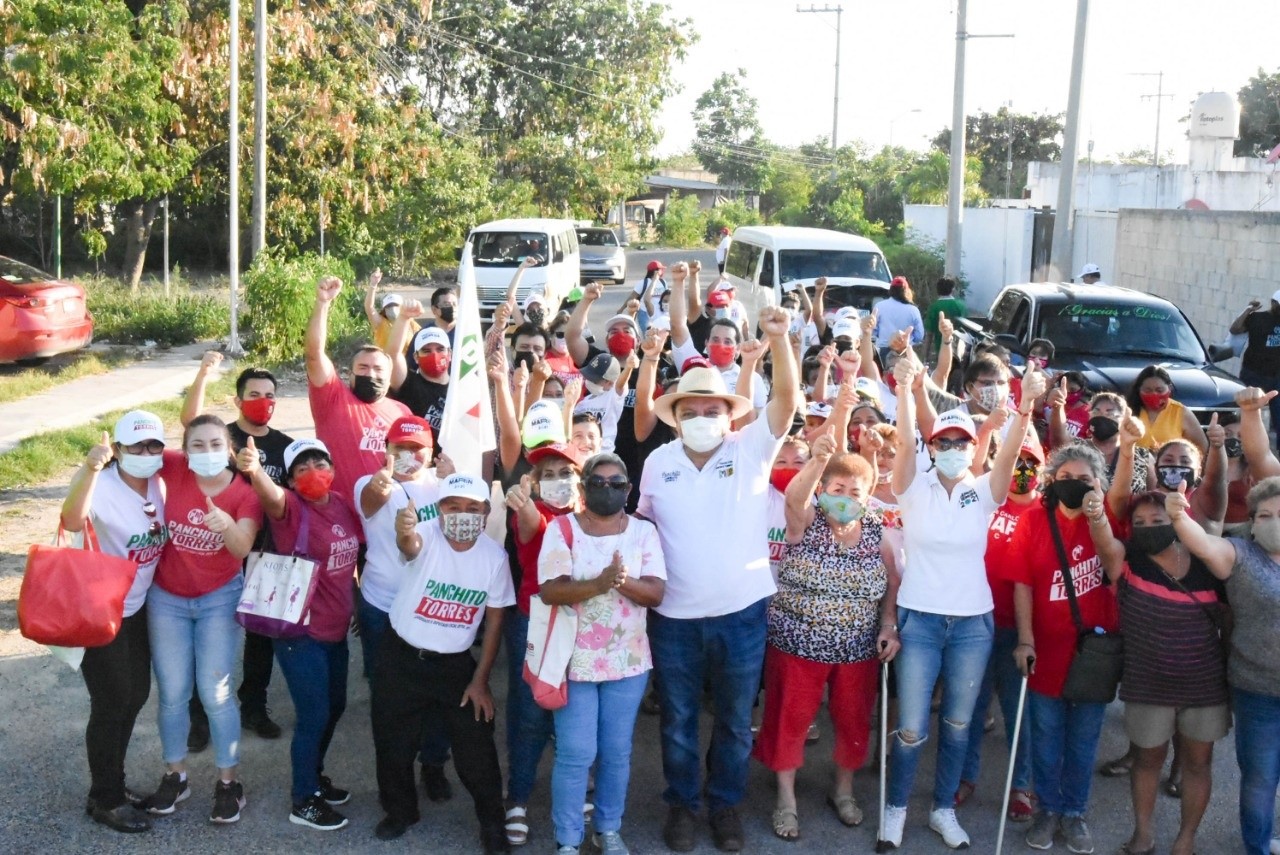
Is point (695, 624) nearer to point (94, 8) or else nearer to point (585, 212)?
point (94, 8)

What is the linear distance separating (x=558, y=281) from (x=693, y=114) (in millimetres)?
56879

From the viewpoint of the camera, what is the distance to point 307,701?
18.1 feet

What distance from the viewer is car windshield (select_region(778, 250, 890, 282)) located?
17125 millimetres

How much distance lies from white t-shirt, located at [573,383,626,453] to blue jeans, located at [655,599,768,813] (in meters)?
1.99

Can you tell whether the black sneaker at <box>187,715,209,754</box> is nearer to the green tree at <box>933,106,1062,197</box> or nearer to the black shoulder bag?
the black shoulder bag

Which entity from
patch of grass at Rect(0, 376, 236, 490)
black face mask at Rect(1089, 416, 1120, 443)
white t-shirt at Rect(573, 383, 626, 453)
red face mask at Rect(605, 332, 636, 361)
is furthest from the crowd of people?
patch of grass at Rect(0, 376, 236, 490)

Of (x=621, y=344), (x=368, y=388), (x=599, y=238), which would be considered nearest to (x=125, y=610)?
(x=368, y=388)

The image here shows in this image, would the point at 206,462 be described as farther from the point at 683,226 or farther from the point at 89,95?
the point at 683,226

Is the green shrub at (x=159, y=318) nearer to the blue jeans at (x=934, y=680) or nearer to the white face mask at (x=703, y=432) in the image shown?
the white face mask at (x=703, y=432)

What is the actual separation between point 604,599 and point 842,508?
1062mm

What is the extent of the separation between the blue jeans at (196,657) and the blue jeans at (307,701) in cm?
25

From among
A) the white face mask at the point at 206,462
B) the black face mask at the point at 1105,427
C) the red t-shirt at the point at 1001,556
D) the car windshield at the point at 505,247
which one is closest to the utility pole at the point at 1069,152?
the car windshield at the point at 505,247

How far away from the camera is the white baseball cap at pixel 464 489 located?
5246mm

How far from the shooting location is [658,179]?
78625mm
